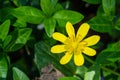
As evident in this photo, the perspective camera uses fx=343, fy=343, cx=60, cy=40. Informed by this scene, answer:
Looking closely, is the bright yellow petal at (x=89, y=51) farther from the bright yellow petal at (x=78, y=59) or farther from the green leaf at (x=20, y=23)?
the green leaf at (x=20, y=23)

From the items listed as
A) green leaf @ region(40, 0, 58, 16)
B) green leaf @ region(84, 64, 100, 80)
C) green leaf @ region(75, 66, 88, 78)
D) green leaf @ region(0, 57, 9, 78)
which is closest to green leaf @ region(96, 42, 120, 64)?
green leaf @ region(84, 64, 100, 80)

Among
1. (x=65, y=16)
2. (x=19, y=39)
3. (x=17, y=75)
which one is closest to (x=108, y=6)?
(x=65, y=16)

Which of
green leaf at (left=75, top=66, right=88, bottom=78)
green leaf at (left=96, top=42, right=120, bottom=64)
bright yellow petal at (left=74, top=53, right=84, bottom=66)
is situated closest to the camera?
bright yellow petal at (left=74, top=53, right=84, bottom=66)

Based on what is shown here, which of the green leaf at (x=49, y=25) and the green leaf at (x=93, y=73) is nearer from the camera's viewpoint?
the green leaf at (x=93, y=73)

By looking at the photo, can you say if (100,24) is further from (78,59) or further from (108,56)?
(78,59)

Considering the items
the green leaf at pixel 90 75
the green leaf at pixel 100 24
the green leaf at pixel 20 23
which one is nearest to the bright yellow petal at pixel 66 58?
the green leaf at pixel 90 75

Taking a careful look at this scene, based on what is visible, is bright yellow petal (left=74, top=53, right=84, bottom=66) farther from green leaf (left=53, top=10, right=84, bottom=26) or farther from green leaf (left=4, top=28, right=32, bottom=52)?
green leaf (left=4, top=28, right=32, bottom=52)

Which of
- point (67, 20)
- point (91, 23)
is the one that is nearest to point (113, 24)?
point (91, 23)

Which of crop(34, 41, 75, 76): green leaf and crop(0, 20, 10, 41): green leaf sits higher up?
crop(0, 20, 10, 41): green leaf

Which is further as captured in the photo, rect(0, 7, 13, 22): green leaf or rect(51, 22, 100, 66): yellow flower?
rect(0, 7, 13, 22): green leaf
